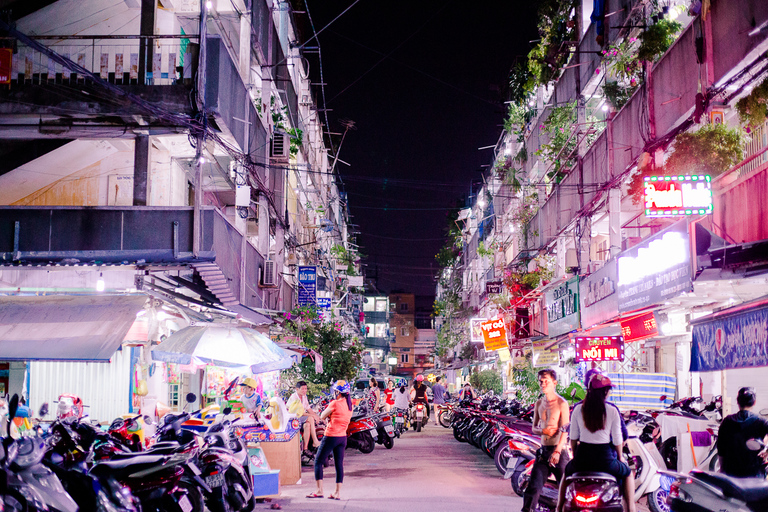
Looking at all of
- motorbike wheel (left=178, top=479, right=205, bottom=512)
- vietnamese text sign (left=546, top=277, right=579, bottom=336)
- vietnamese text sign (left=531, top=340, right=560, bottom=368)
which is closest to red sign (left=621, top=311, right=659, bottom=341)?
vietnamese text sign (left=546, top=277, right=579, bottom=336)

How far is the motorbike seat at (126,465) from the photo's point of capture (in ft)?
22.9

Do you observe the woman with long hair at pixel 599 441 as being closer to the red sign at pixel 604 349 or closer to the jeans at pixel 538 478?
the jeans at pixel 538 478

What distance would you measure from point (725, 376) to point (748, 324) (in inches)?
275

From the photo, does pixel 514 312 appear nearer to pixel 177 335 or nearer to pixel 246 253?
pixel 246 253

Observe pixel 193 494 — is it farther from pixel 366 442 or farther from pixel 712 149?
pixel 366 442

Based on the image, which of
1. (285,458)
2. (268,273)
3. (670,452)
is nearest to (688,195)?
(670,452)

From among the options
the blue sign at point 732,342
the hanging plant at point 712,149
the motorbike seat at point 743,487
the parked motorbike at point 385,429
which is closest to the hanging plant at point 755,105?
the hanging plant at point 712,149

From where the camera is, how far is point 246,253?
19.5 metres

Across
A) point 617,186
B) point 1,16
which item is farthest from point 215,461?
point 617,186

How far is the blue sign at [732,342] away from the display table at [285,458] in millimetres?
6309

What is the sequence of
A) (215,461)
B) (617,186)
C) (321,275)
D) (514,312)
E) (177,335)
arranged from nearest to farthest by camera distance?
(215,461), (177,335), (617,186), (514,312), (321,275)

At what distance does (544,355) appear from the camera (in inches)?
1104

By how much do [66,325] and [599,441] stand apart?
29.4ft

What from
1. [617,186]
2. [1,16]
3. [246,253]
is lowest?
[246,253]
